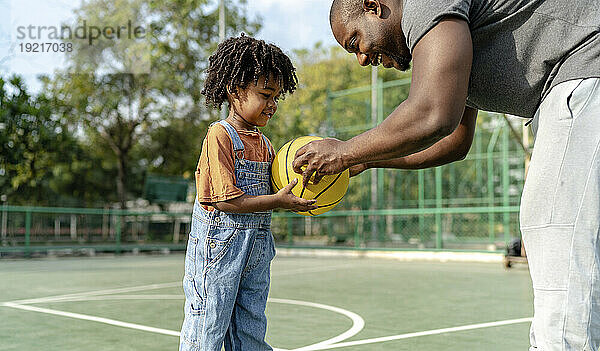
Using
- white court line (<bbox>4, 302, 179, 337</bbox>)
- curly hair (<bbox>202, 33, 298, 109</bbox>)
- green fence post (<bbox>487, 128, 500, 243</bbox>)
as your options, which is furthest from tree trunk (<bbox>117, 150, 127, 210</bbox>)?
curly hair (<bbox>202, 33, 298, 109</bbox>)

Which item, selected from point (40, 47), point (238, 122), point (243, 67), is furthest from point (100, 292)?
point (40, 47)

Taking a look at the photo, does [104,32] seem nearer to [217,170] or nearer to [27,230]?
[27,230]

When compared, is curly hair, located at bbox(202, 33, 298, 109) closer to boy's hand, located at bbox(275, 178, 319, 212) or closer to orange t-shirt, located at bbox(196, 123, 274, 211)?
orange t-shirt, located at bbox(196, 123, 274, 211)

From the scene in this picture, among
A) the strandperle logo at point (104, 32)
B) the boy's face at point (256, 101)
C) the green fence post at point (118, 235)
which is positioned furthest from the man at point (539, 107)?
the strandperle logo at point (104, 32)

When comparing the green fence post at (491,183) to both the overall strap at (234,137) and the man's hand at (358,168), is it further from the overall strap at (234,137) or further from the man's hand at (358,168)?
the overall strap at (234,137)

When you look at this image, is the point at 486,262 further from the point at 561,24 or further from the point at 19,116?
the point at 19,116

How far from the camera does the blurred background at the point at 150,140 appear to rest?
1852 cm

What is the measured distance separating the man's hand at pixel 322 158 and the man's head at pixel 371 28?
0.95 feet

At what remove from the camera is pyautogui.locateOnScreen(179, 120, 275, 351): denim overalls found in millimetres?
2400

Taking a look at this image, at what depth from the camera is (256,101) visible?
2.58 metres

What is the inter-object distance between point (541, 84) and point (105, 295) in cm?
651

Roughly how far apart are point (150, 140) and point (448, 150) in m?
22.3

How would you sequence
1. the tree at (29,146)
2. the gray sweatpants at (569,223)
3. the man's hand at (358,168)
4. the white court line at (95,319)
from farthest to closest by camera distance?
the tree at (29,146), the white court line at (95,319), the man's hand at (358,168), the gray sweatpants at (569,223)

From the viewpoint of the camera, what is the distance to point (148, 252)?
17953mm
